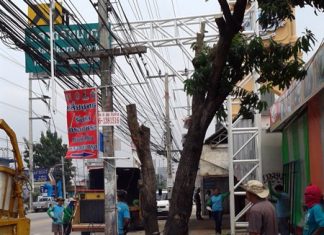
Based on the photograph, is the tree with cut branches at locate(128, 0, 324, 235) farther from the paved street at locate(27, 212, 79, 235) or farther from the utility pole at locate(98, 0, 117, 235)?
the paved street at locate(27, 212, 79, 235)

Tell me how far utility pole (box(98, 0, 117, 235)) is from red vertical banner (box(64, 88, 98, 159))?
0.75 meters

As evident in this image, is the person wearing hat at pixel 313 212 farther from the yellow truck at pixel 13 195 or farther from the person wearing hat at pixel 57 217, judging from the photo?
the person wearing hat at pixel 57 217

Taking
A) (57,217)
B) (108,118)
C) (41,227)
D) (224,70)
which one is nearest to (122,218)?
(108,118)

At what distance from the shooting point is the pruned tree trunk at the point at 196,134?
7.65 metres

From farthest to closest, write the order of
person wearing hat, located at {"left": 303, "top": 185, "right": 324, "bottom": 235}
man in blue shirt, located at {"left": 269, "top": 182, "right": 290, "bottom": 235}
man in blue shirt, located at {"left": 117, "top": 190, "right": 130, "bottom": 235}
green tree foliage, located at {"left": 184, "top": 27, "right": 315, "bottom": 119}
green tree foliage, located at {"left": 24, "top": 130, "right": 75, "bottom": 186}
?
1. green tree foliage, located at {"left": 24, "top": 130, "right": 75, "bottom": 186}
2. man in blue shirt, located at {"left": 269, "top": 182, "right": 290, "bottom": 235}
3. man in blue shirt, located at {"left": 117, "top": 190, "right": 130, "bottom": 235}
4. green tree foliage, located at {"left": 184, "top": 27, "right": 315, "bottom": 119}
5. person wearing hat, located at {"left": 303, "top": 185, "right": 324, "bottom": 235}

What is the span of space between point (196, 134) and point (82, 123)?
5.73 m

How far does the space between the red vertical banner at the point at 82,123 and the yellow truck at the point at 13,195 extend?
500cm

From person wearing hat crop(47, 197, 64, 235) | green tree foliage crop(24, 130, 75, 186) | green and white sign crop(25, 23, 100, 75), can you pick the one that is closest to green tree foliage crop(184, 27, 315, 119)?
green and white sign crop(25, 23, 100, 75)

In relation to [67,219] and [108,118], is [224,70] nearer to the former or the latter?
[108,118]

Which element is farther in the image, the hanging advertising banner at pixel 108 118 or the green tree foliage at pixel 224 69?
the hanging advertising banner at pixel 108 118

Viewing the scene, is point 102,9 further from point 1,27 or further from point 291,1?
point 291,1

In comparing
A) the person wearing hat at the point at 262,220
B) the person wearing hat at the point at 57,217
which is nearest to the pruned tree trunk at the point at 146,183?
the person wearing hat at the point at 262,220

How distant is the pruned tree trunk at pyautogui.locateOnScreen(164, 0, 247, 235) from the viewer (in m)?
7.65

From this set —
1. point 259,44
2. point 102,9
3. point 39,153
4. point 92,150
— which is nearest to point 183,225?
point 259,44
